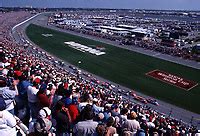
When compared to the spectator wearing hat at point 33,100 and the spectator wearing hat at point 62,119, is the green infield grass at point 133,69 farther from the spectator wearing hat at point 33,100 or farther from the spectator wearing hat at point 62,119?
the spectator wearing hat at point 62,119

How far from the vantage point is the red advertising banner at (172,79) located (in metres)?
49.4

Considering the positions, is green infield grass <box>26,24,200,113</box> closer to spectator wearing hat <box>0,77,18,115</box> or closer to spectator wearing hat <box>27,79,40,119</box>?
spectator wearing hat <box>27,79,40,119</box>

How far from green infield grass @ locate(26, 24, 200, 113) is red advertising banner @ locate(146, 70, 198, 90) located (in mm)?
1182

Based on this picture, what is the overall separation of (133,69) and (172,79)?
9.30 metres

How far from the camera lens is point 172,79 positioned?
52.5 metres

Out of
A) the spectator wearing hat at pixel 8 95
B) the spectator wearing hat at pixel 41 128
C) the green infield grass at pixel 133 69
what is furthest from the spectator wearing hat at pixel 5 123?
the green infield grass at pixel 133 69

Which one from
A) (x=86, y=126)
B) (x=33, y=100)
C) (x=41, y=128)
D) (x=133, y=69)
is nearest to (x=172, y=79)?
(x=133, y=69)

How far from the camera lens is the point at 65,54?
70.4 m

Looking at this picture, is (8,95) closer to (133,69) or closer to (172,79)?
(172,79)

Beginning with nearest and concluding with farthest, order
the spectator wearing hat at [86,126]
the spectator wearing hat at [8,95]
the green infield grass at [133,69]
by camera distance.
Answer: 1. the spectator wearing hat at [86,126]
2. the spectator wearing hat at [8,95]
3. the green infield grass at [133,69]

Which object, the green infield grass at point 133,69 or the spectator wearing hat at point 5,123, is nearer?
the spectator wearing hat at point 5,123

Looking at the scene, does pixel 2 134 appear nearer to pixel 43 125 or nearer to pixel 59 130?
pixel 43 125

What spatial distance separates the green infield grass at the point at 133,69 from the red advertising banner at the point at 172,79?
1182 millimetres

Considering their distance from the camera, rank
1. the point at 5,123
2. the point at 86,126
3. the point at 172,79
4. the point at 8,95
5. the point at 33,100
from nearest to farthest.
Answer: the point at 5,123 → the point at 86,126 → the point at 8,95 → the point at 33,100 → the point at 172,79
